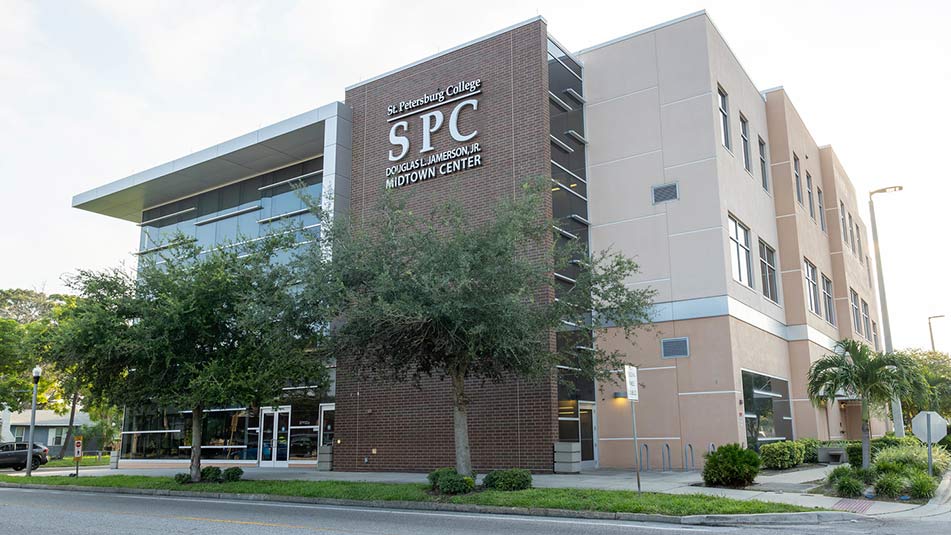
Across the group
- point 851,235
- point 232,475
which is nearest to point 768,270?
point 851,235

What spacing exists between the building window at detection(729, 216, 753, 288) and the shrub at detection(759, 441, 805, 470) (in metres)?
5.05

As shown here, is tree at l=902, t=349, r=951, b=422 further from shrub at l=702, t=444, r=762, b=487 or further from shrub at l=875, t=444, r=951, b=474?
shrub at l=702, t=444, r=762, b=487

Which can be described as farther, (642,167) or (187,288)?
(642,167)

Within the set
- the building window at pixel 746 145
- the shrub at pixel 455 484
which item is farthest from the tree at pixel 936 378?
the shrub at pixel 455 484

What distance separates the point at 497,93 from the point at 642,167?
5.12 metres

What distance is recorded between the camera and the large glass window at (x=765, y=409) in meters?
22.5

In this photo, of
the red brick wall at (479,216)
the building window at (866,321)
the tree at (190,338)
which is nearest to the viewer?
the tree at (190,338)

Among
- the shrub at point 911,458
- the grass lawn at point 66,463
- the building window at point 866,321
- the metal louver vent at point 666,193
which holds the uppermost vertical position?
the metal louver vent at point 666,193

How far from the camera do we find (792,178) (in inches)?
1135

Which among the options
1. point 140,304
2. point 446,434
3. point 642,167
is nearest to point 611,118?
point 642,167

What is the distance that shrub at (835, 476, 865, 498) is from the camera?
1448 cm

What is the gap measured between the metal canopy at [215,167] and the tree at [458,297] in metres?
10.1

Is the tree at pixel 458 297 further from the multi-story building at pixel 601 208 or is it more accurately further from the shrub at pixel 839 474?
the shrub at pixel 839 474

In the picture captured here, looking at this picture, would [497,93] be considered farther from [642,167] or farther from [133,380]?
[133,380]
